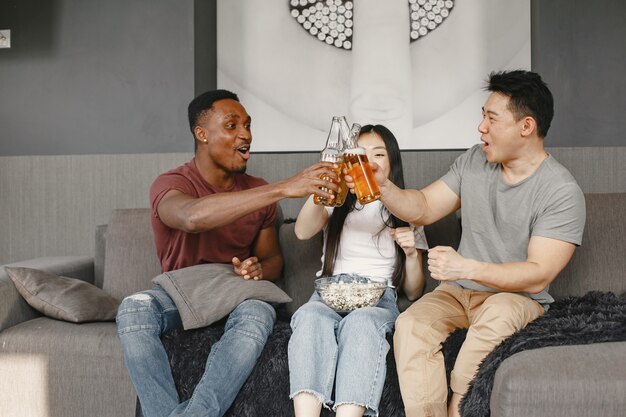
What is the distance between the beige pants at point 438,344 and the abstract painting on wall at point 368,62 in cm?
175

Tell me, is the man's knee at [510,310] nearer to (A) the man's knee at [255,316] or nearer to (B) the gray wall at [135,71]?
(A) the man's knee at [255,316]

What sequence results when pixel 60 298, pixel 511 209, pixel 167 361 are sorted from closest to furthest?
pixel 167 361, pixel 511 209, pixel 60 298

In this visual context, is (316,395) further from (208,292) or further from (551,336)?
(551,336)

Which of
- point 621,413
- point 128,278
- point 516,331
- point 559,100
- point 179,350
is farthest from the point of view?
point 559,100

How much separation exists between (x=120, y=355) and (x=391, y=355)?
814mm

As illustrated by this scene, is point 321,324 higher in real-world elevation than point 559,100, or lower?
lower

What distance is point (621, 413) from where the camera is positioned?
1615 millimetres

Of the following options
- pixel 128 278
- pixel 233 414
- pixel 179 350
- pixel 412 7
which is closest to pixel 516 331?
pixel 233 414

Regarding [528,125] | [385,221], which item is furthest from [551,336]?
[385,221]

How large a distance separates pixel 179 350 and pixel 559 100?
236cm

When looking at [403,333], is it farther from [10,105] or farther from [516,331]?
[10,105]

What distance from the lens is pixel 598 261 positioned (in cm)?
250

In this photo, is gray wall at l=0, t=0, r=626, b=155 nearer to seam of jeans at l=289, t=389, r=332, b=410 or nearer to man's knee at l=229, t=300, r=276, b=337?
man's knee at l=229, t=300, r=276, b=337

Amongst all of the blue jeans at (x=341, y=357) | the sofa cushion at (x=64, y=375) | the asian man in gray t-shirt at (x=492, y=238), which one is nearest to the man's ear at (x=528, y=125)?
the asian man in gray t-shirt at (x=492, y=238)
